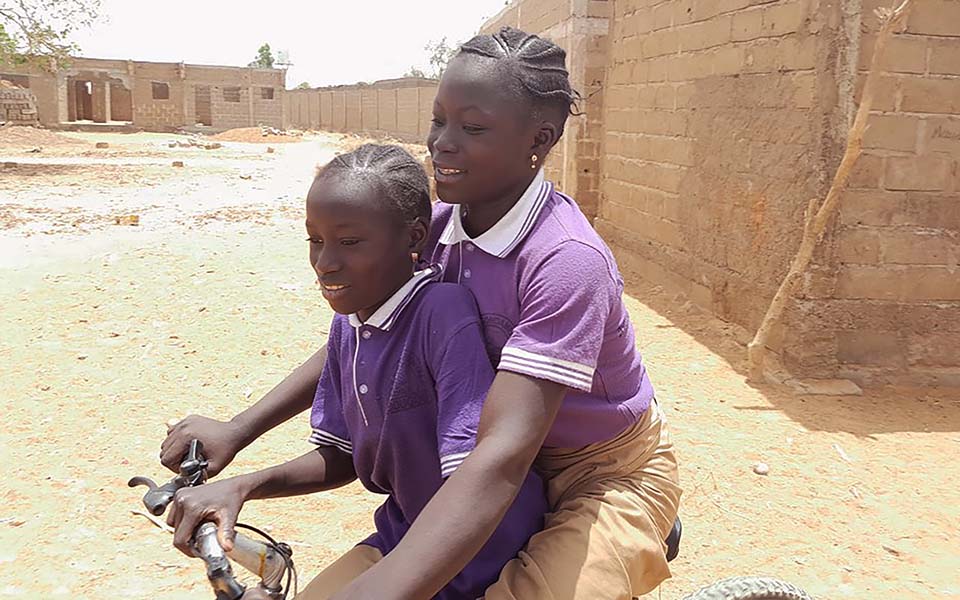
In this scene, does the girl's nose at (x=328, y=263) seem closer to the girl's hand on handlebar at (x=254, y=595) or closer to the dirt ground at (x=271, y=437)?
the girl's hand on handlebar at (x=254, y=595)

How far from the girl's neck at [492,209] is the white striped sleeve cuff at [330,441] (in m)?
0.49

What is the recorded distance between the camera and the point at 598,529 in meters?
1.53

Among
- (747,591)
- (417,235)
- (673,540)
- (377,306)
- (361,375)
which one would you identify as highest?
(417,235)

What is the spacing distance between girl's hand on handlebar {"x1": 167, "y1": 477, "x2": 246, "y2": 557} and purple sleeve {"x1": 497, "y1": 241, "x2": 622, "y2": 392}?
0.52 meters

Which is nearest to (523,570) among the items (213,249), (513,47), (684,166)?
(513,47)

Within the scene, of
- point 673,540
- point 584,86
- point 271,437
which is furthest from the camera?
point 584,86

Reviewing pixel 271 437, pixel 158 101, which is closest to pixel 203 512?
pixel 271 437

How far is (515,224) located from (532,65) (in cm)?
28

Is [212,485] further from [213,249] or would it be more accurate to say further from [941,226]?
[213,249]

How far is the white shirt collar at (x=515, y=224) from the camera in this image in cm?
148

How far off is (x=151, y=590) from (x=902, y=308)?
4.39 meters

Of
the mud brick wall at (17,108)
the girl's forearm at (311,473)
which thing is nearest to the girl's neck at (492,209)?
the girl's forearm at (311,473)

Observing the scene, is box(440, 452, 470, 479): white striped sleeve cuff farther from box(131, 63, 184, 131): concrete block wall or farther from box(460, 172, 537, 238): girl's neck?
box(131, 63, 184, 131): concrete block wall

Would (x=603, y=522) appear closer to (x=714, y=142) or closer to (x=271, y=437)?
(x=271, y=437)
